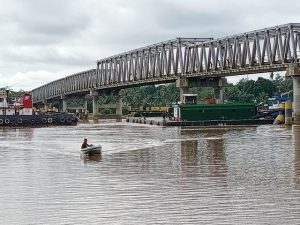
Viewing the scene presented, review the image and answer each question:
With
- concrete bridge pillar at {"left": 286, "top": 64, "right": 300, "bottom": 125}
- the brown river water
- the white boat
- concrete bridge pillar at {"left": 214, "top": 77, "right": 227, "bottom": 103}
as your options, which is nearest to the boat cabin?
concrete bridge pillar at {"left": 214, "top": 77, "right": 227, "bottom": 103}

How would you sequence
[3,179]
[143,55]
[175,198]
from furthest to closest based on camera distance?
[143,55]
[3,179]
[175,198]

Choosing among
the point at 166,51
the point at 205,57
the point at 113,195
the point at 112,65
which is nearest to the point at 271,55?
the point at 205,57

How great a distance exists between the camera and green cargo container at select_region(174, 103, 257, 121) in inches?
3767

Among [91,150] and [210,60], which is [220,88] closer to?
[210,60]

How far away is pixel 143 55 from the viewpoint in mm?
172250

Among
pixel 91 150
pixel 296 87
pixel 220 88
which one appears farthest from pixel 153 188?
pixel 220 88

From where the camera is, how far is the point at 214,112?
96.4m

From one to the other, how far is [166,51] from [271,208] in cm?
14039

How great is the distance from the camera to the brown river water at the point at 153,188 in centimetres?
1839

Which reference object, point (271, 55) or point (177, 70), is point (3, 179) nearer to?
point (271, 55)

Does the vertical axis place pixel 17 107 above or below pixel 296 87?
below

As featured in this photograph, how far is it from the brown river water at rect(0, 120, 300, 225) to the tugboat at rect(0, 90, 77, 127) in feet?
211

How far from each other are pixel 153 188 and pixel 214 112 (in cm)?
7296

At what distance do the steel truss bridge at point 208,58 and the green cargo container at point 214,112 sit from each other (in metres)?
10.4
